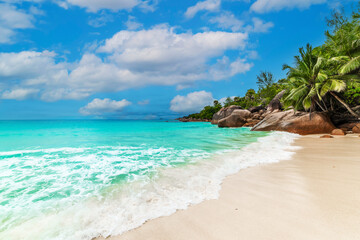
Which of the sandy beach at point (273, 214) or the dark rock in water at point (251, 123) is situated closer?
the sandy beach at point (273, 214)

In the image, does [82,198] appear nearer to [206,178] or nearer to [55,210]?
[55,210]

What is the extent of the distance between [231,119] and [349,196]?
26945 millimetres

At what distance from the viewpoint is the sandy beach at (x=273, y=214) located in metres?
1.96

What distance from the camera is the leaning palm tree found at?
14.3m

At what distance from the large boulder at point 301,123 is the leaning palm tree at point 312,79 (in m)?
0.86

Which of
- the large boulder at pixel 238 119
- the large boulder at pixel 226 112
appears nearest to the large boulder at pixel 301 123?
the large boulder at pixel 238 119

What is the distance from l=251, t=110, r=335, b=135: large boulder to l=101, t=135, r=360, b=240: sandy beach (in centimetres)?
1340

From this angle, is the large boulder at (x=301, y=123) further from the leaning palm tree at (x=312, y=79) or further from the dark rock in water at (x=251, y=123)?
the dark rock in water at (x=251, y=123)

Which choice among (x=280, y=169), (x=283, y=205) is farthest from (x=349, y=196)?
(x=280, y=169)

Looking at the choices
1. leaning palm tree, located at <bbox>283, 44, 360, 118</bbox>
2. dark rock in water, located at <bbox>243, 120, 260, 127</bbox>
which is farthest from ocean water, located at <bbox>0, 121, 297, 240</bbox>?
dark rock in water, located at <bbox>243, 120, 260, 127</bbox>

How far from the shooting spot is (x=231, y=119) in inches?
1140

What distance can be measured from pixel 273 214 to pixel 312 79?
1810 cm

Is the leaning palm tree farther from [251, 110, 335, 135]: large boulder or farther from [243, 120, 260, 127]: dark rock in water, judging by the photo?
[243, 120, 260, 127]: dark rock in water

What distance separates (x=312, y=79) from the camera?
15.8 meters
